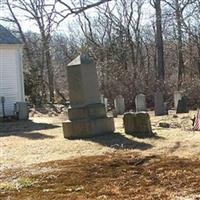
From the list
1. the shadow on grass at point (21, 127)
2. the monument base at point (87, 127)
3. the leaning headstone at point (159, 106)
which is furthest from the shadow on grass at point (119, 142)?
the leaning headstone at point (159, 106)

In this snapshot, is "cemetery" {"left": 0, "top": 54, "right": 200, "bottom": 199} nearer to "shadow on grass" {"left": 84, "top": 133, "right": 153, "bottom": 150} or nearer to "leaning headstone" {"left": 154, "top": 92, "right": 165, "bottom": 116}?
"shadow on grass" {"left": 84, "top": 133, "right": 153, "bottom": 150}

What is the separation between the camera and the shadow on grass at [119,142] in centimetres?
1307

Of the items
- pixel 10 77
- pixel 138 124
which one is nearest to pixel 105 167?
pixel 138 124

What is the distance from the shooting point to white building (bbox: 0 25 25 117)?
26386 mm

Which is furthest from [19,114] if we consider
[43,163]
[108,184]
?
[108,184]

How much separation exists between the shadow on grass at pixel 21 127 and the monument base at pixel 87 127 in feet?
16.5

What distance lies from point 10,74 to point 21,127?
5.02 meters

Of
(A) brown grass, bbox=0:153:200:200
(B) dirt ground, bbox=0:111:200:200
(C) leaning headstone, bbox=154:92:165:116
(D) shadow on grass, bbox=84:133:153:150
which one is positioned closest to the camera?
(A) brown grass, bbox=0:153:200:200

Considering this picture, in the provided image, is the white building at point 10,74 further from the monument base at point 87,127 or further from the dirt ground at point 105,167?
the monument base at point 87,127

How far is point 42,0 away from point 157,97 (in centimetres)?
1137

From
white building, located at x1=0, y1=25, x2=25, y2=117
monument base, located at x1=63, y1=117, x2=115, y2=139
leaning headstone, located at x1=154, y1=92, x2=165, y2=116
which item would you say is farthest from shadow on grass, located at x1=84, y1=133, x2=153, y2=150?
white building, located at x1=0, y1=25, x2=25, y2=117

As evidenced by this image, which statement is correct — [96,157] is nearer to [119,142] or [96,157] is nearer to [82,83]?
[119,142]

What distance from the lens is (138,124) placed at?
14.9 metres

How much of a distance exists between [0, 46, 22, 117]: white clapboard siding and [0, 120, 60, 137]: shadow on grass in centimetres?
201
